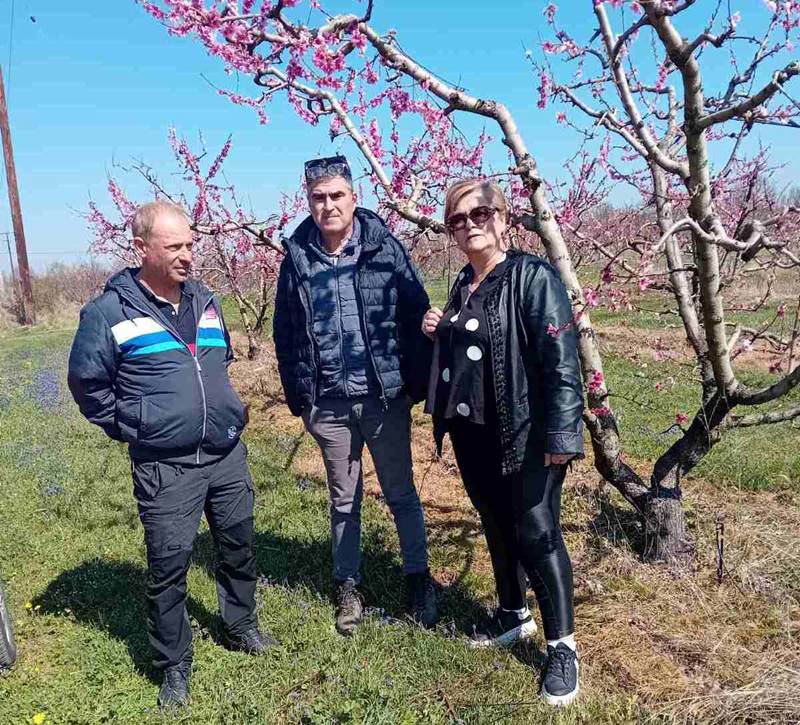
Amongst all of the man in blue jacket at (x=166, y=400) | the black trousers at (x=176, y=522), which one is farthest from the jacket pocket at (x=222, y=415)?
the black trousers at (x=176, y=522)

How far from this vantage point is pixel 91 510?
485 centimetres

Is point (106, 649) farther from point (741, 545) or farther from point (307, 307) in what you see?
point (741, 545)

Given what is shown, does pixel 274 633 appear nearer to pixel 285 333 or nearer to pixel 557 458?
pixel 285 333

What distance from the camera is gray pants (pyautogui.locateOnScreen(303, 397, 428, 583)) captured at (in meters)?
3.04

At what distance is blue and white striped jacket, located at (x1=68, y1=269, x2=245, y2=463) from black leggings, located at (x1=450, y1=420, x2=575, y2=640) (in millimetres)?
1153

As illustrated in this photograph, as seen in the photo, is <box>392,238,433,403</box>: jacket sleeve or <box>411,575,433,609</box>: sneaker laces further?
<box>411,575,433,609</box>: sneaker laces

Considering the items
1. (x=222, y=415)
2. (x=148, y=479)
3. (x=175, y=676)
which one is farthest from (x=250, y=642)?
(x=222, y=415)

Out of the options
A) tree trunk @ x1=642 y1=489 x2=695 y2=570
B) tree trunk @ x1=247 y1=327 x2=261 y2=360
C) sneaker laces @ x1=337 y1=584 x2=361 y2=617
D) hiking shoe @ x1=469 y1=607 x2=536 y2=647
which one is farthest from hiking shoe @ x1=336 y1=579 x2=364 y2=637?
tree trunk @ x1=247 y1=327 x2=261 y2=360

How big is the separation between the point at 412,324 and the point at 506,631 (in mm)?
1574

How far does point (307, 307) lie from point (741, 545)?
2.84m

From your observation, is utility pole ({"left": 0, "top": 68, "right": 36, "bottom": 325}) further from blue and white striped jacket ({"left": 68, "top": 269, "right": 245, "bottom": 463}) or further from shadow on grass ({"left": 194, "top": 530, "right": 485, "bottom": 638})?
blue and white striped jacket ({"left": 68, "top": 269, "right": 245, "bottom": 463})

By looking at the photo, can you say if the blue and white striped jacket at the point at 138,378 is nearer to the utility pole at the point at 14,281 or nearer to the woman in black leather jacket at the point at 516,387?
the woman in black leather jacket at the point at 516,387

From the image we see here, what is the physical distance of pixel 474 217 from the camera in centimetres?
249

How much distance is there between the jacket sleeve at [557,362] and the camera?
2336 millimetres
